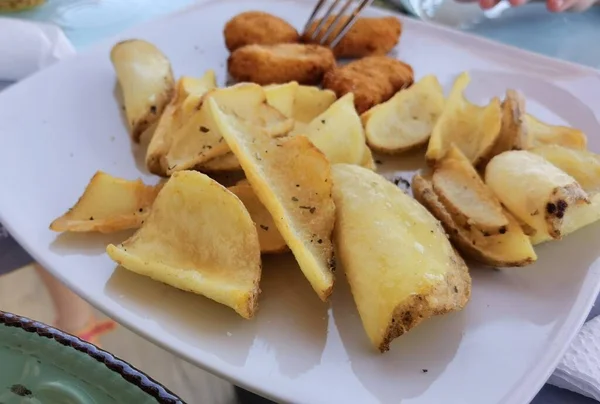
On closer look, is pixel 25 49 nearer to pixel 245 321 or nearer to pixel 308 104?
pixel 308 104

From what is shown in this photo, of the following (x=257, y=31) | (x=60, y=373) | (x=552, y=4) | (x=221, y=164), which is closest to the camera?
(x=60, y=373)

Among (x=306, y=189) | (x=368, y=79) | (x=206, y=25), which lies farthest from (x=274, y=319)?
(x=206, y=25)

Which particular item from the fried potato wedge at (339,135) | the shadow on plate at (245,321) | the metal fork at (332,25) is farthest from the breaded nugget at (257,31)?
the shadow on plate at (245,321)

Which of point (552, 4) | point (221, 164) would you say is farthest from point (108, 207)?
point (552, 4)

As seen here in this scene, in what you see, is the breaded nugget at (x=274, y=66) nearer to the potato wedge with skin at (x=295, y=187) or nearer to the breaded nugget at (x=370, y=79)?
the breaded nugget at (x=370, y=79)

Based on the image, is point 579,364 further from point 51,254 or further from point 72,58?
point 72,58

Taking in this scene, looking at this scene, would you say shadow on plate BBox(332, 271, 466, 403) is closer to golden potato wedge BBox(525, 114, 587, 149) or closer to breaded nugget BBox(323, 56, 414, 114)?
golden potato wedge BBox(525, 114, 587, 149)

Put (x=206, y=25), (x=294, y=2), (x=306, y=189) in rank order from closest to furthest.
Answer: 1. (x=306, y=189)
2. (x=206, y=25)
3. (x=294, y=2)

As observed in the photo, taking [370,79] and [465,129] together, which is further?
[370,79]
